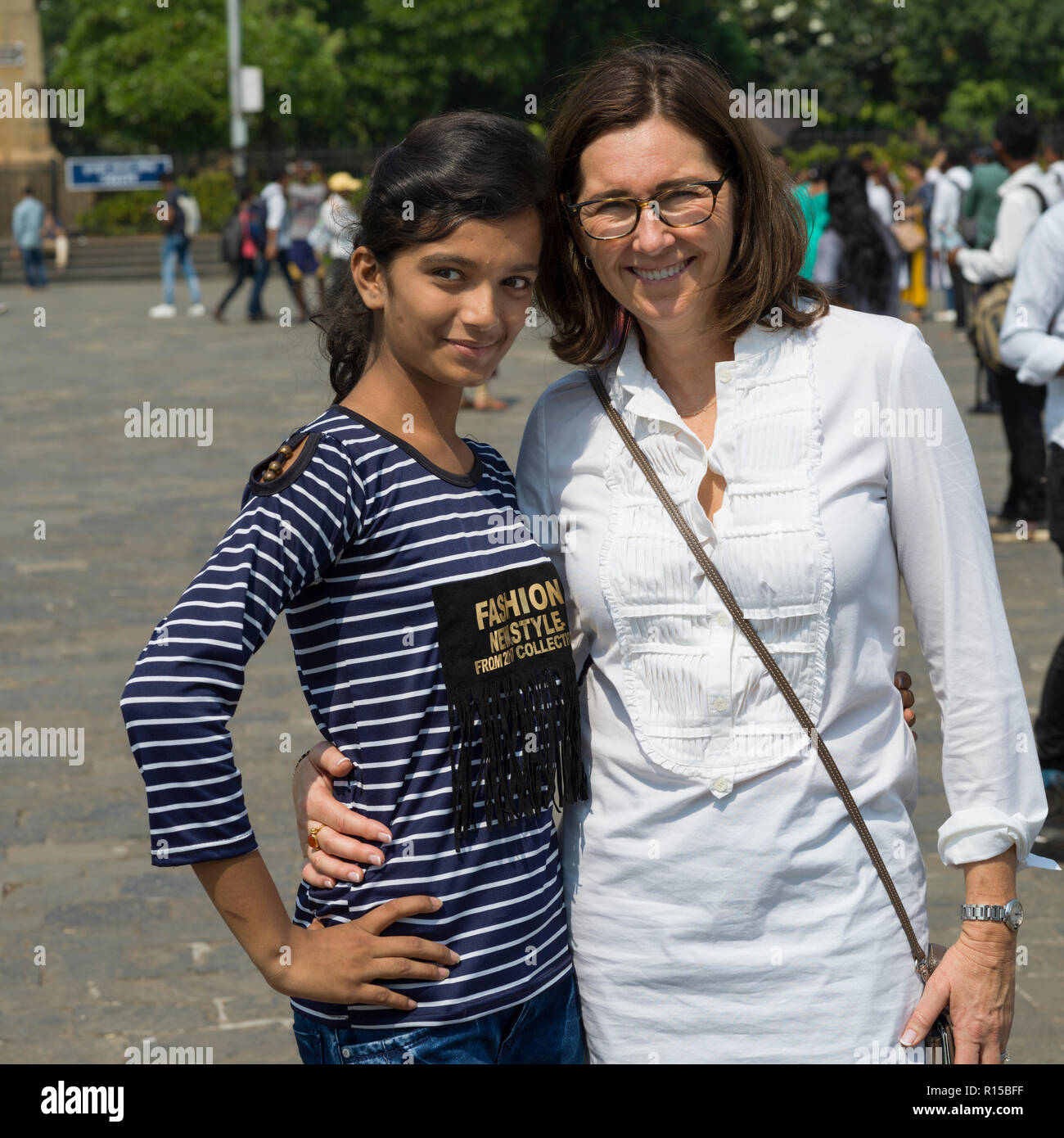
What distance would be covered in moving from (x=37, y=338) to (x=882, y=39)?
147 feet

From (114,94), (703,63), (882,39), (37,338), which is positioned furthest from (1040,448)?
(882,39)

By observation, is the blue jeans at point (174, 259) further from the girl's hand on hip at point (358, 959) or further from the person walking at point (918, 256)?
the girl's hand on hip at point (358, 959)

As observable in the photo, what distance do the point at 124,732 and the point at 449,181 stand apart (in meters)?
4.33

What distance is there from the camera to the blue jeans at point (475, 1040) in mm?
1964

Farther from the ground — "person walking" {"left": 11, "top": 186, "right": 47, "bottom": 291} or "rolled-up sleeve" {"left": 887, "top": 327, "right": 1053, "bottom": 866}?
"person walking" {"left": 11, "top": 186, "right": 47, "bottom": 291}

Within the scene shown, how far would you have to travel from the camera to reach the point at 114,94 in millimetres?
38281

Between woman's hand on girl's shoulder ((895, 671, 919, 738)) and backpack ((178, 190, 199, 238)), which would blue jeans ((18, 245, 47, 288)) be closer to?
backpack ((178, 190, 199, 238))

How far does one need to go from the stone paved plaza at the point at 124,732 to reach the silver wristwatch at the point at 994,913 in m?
0.25

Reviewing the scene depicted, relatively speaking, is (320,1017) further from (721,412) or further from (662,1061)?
(721,412)

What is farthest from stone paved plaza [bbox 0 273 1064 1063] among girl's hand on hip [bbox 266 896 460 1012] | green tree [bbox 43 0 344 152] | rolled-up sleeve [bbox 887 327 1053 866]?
green tree [bbox 43 0 344 152]

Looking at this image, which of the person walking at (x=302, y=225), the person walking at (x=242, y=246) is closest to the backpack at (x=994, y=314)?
the person walking at (x=302, y=225)

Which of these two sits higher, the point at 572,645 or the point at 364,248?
the point at 364,248

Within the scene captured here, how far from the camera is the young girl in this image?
183 cm
